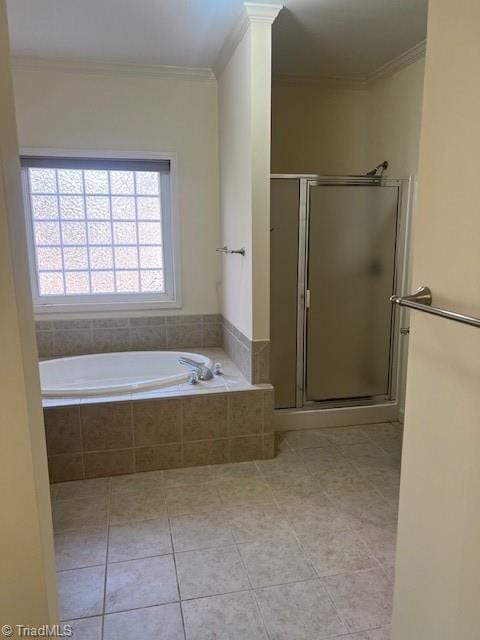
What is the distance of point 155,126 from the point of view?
332 cm

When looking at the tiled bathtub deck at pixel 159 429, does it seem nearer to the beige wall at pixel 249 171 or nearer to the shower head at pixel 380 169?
the beige wall at pixel 249 171

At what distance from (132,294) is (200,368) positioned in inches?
39.8

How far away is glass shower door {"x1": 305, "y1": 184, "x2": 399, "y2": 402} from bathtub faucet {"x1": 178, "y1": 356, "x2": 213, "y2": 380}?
721mm

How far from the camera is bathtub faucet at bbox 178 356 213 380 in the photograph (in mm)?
2832

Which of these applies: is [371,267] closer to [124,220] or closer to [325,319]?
[325,319]

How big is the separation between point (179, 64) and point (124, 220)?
46.3 inches

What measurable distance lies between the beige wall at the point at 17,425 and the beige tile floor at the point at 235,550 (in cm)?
78

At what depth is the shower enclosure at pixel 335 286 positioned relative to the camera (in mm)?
2943

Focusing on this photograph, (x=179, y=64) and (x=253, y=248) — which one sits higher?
(x=179, y=64)

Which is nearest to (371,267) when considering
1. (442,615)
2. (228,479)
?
(228,479)

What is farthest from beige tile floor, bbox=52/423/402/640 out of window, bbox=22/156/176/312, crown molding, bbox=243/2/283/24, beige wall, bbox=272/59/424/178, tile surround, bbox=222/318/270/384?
crown molding, bbox=243/2/283/24

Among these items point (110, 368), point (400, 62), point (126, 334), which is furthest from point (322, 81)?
point (110, 368)

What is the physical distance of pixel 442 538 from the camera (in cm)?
95

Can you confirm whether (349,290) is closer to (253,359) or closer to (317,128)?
(253,359)
